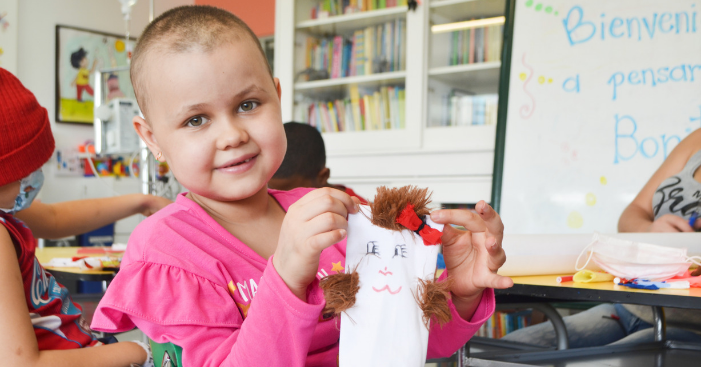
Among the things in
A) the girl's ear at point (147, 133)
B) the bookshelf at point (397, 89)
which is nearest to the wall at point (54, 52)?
the bookshelf at point (397, 89)

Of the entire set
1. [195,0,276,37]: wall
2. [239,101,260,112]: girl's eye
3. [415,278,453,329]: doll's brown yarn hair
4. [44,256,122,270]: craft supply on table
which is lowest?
[44,256,122,270]: craft supply on table

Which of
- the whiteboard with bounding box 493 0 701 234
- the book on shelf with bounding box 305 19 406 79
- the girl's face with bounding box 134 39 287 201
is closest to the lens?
the girl's face with bounding box 134 39 287 201

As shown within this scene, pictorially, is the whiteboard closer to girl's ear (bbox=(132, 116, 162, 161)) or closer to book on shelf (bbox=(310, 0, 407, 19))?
book on shelf (bbox=(310, 0, 407, 19))

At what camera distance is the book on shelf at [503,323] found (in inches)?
96.0

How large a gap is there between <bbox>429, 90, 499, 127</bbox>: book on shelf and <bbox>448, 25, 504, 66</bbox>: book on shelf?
0.18 metres

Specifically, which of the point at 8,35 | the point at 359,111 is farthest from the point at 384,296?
the point at 8,35

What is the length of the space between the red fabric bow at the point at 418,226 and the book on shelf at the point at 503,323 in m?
1.98

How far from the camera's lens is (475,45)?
2877 mm

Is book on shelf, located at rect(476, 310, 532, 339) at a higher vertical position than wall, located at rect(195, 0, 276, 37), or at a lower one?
lower

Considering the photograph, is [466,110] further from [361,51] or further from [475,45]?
[361,51]

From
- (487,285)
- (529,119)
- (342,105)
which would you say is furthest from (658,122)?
(487,285)

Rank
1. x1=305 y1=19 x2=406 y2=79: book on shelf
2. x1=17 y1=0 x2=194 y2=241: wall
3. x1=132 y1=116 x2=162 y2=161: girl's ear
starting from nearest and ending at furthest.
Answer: x1=132 y1=116 x2=162 y2=161: girl's ear
x1=305 y1=19 x2=406 y2=79: book on shelf
x1=17 y1=0 x2=194 y2=241: wall

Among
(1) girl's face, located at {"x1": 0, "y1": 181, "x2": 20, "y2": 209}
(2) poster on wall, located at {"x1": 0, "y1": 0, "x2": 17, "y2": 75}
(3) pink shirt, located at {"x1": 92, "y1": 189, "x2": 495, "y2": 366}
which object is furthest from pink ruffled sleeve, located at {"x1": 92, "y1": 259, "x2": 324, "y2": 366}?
(2) poster on wall, located at {"x1": 0, "y1": 0, "x2": 17, "y2": 75}

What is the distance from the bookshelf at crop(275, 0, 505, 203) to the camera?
280 centimetres
